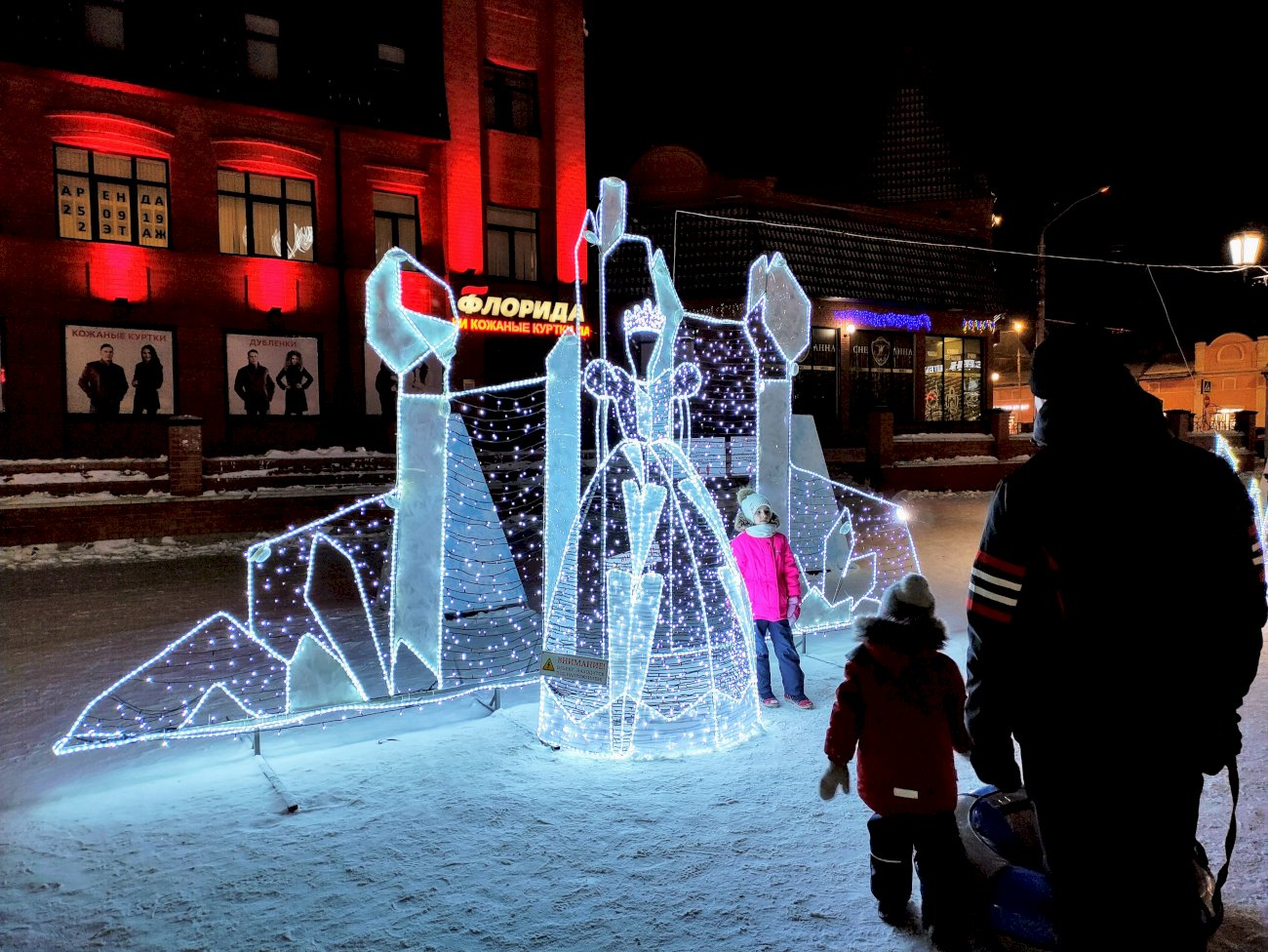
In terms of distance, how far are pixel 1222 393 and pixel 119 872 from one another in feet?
150

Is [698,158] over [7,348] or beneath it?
over

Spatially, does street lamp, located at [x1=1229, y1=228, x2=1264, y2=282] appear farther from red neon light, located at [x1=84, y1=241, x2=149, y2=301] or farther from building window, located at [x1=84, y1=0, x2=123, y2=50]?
building window, located at [x1=84, y1=0, x2=123, y2=50]

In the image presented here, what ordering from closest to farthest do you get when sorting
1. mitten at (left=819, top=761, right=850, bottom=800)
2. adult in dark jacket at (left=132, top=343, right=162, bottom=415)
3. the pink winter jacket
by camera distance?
1. mitten at (left=819, top=761, right=850, bottom=800)
2. the pink winter jacket
3. adult in dark jacket at (left=132, top=343, right=162, bottom=415)

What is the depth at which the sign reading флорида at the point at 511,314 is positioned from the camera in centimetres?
2122

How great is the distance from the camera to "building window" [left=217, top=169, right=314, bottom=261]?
1975cm

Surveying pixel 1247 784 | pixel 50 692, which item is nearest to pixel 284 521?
pixel 50 692

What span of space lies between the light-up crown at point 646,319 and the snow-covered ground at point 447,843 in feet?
11.4

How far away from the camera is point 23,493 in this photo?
14367mm

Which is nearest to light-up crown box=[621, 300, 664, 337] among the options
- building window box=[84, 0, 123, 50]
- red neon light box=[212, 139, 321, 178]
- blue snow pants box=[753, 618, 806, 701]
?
blue snow pants box=[753, 618, 806, 701]

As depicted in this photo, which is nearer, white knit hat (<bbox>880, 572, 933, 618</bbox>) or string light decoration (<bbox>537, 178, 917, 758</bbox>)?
white knit hat (<bbox>880, 572, 933, 618</bbox>)

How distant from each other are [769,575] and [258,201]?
18977mm

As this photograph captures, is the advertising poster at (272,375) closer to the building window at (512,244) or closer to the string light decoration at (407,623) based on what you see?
the building window at (512,244)

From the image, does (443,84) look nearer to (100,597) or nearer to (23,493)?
(23,493)

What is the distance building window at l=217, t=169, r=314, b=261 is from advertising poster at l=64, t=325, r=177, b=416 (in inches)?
115
